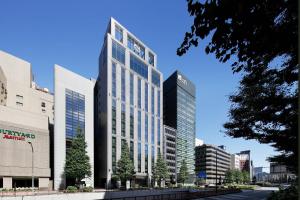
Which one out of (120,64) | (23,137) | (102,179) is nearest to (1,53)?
(23,137)

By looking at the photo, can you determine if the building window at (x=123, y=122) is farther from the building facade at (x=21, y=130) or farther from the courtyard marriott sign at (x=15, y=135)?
the courtyard marriott sign at (x=15, y=135)

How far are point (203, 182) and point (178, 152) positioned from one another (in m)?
26.4

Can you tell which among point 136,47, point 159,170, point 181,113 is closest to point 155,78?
point 136,47

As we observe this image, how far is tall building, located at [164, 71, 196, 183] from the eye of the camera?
15784 cm

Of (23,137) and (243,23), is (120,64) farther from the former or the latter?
(243,23)

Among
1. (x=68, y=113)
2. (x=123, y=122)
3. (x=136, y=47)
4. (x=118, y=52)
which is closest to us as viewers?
(x=68, y=113)

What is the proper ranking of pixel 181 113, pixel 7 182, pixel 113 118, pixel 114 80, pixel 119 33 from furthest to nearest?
pixel 181 113, pixel 119 33, pixel 114 80, pixel 113 118, pixel 7 182

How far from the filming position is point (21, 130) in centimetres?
7250

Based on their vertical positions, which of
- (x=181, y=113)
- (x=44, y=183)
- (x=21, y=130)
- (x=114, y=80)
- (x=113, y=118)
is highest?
(x=114, y=80)

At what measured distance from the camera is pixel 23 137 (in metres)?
72.9

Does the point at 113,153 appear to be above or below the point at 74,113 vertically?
below

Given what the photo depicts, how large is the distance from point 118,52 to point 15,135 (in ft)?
131

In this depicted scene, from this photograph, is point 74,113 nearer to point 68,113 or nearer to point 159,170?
point 68,113

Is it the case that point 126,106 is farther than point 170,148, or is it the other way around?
point 170,148
